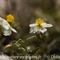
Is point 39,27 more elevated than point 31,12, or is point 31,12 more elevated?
point 31,12

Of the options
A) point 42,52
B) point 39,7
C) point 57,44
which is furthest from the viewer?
point 39,7

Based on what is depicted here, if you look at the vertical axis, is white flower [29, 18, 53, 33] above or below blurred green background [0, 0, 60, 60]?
below

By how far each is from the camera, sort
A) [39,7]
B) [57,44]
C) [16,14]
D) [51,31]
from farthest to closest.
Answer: [39,7]
[16,14]
[51,31]
[57,44]

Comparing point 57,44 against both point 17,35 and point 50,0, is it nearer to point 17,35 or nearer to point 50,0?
point 17,35

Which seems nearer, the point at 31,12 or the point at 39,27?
the point at 39,27

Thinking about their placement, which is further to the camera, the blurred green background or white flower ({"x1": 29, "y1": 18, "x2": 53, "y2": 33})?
the blurred green background

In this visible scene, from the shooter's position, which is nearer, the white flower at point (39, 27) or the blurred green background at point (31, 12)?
the white flower at point (39, 27)

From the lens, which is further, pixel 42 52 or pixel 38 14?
pixel 38 14

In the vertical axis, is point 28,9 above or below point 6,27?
above

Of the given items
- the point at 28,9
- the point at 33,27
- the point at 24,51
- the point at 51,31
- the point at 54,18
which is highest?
the point at 28,9

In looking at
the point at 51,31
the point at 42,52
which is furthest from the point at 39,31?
the point at 51,31

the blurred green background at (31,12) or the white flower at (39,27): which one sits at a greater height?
the blurred green background at (31,12)
